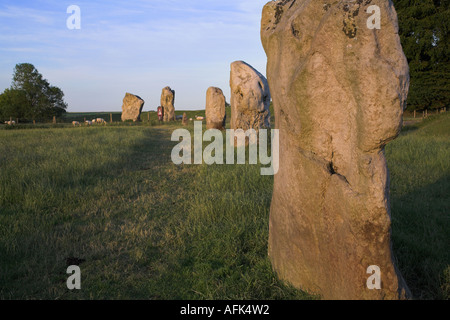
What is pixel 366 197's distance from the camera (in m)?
2.29

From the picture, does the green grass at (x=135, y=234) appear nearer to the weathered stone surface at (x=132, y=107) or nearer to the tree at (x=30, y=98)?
the weathered stone surface at (x=132, y=107)

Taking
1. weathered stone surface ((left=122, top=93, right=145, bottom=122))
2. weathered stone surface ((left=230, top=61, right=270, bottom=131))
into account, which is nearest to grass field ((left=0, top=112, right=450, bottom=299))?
weathered stone surface ((left=230, top=61, right=270, bottom=131))

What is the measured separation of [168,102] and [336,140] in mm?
26874

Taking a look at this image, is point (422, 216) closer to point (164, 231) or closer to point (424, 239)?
point (424, 239)

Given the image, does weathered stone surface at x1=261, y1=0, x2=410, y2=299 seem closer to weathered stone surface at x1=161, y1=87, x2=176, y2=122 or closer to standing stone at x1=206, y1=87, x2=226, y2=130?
standing stone at x1=206, y1=87, x2=226, y2=130

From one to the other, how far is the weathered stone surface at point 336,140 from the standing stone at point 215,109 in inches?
494

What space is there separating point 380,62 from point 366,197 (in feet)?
2.89

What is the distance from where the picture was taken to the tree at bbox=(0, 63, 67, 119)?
3403 cm

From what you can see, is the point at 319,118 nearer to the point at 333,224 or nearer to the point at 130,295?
the point at 333,224

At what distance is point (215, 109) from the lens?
15.6 meters

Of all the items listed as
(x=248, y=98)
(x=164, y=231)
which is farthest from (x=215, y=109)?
(x=164, y=231)

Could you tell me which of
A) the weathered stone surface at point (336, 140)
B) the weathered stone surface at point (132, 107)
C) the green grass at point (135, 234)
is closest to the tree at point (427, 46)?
the green grass at point (135, 234)

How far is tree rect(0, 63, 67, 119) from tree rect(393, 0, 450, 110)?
1271 inches

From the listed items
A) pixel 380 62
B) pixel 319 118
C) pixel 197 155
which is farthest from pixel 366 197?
pixel 197 155
